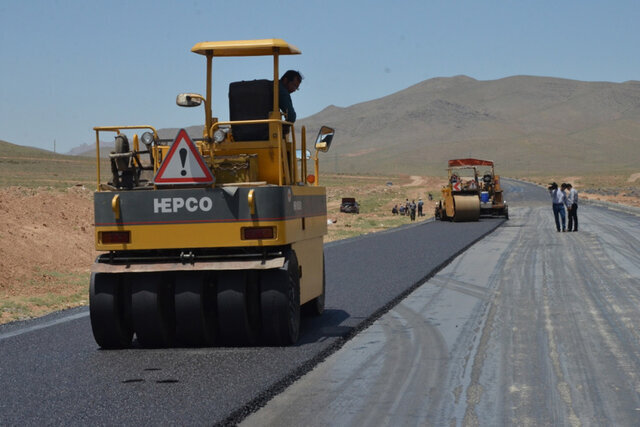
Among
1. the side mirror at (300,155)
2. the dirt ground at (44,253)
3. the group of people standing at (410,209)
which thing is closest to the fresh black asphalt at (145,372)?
the side mirror at (300,155)

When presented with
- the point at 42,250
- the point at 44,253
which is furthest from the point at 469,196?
the point at 44,253

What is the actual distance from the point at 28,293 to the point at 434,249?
10.1 meters

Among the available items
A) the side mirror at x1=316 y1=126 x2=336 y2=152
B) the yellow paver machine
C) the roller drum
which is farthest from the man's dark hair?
the roller drum

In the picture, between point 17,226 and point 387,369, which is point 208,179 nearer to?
point 387,369

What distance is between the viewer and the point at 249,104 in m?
9.48

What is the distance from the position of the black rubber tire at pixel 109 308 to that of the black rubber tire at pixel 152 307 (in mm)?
171

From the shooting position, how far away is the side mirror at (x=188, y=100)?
8.71 metres

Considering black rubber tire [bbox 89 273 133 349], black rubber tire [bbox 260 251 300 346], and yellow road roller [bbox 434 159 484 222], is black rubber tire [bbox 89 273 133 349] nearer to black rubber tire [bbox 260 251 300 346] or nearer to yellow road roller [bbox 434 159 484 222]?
black rubber tire [bbox 260 251 300 346]

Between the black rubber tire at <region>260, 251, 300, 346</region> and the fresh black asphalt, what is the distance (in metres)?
0.17

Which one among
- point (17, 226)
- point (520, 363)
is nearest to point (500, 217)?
point (17, 226)

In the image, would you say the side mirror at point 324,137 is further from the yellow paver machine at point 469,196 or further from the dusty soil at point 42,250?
the yellow paver machine at point 469,196

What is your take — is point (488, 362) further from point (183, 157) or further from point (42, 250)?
point (42, 250)

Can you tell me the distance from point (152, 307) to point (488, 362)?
3.30 m

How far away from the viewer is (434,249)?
21.9 meters
